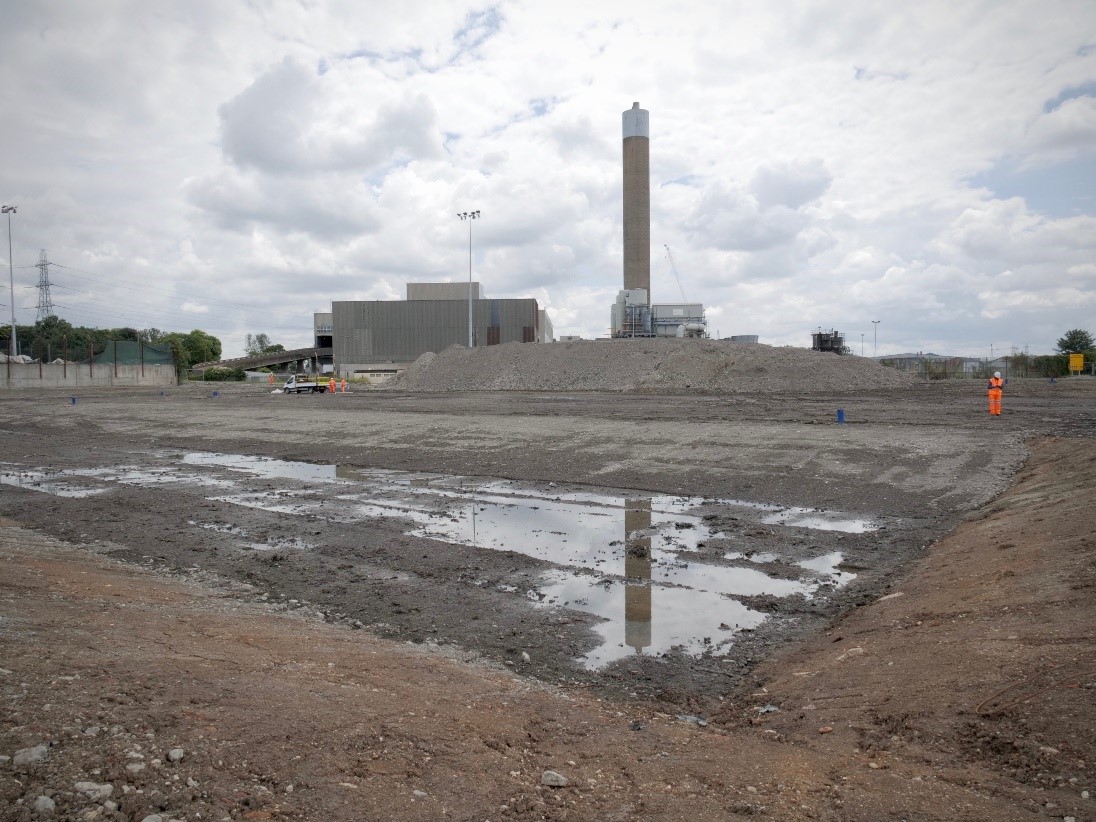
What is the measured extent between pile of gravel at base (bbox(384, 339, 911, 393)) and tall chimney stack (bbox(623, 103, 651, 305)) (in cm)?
1162

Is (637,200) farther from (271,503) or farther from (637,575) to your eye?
(637,575)

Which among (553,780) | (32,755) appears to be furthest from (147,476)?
(553,780)

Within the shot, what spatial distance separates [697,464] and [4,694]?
1386 centimetres

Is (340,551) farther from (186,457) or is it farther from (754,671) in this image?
(186,457)

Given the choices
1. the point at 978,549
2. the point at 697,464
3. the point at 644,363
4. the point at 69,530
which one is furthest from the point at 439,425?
the point at 644,363

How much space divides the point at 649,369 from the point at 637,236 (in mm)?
21193

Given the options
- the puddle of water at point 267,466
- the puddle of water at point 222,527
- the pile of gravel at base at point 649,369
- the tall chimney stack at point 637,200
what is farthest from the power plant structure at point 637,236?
the puddle of water at point 222,527

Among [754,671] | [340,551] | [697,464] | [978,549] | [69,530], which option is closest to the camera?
[754,671]

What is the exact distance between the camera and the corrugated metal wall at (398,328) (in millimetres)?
104625

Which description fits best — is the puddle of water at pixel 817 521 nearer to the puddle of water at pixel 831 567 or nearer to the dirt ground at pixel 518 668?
the dirt ground at pixel 518 668

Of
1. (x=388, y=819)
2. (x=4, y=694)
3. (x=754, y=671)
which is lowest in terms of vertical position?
(x=754, y=671)

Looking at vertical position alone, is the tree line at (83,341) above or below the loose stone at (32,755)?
above

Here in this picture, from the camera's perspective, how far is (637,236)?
2788 inches

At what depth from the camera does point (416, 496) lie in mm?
13812
